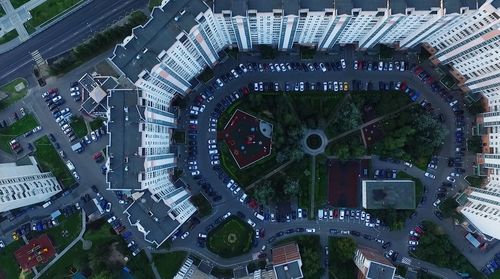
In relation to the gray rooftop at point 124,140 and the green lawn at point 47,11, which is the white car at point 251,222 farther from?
the green lawn at point 47,11

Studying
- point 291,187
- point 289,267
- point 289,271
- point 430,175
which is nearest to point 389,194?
point 430,175

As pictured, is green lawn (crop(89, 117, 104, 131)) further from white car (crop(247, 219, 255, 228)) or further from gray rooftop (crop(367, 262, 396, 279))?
gray rooftop (crop(367, 262, 396, 279))

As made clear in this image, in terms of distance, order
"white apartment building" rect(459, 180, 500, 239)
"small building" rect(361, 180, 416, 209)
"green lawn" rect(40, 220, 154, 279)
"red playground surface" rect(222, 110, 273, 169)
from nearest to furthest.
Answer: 1. "white apartment building" rect(459, 180, 500, 239)
2. "small building" rect(361, 180, 416, 209)
3. "green lawn" rect(40, 220, 154, 279)
4. "red playground surface" rect(222, 110, 273, 169)

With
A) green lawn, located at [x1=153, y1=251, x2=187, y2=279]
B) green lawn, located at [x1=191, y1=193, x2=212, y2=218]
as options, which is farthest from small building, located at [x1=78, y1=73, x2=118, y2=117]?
green lawn, located at [x1=153, y1=251, x2=187, y2=279]

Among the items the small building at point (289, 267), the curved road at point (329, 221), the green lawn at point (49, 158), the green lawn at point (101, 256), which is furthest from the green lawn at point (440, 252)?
the green lawn at point (49, 158)

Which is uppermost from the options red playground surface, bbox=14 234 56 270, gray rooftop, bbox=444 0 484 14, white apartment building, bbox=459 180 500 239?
gray rooftop, bbox=444 0 484 14

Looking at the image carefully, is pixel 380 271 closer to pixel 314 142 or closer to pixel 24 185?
pixel 314 142

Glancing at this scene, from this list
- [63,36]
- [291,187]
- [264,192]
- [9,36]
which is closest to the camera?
[264,192]
